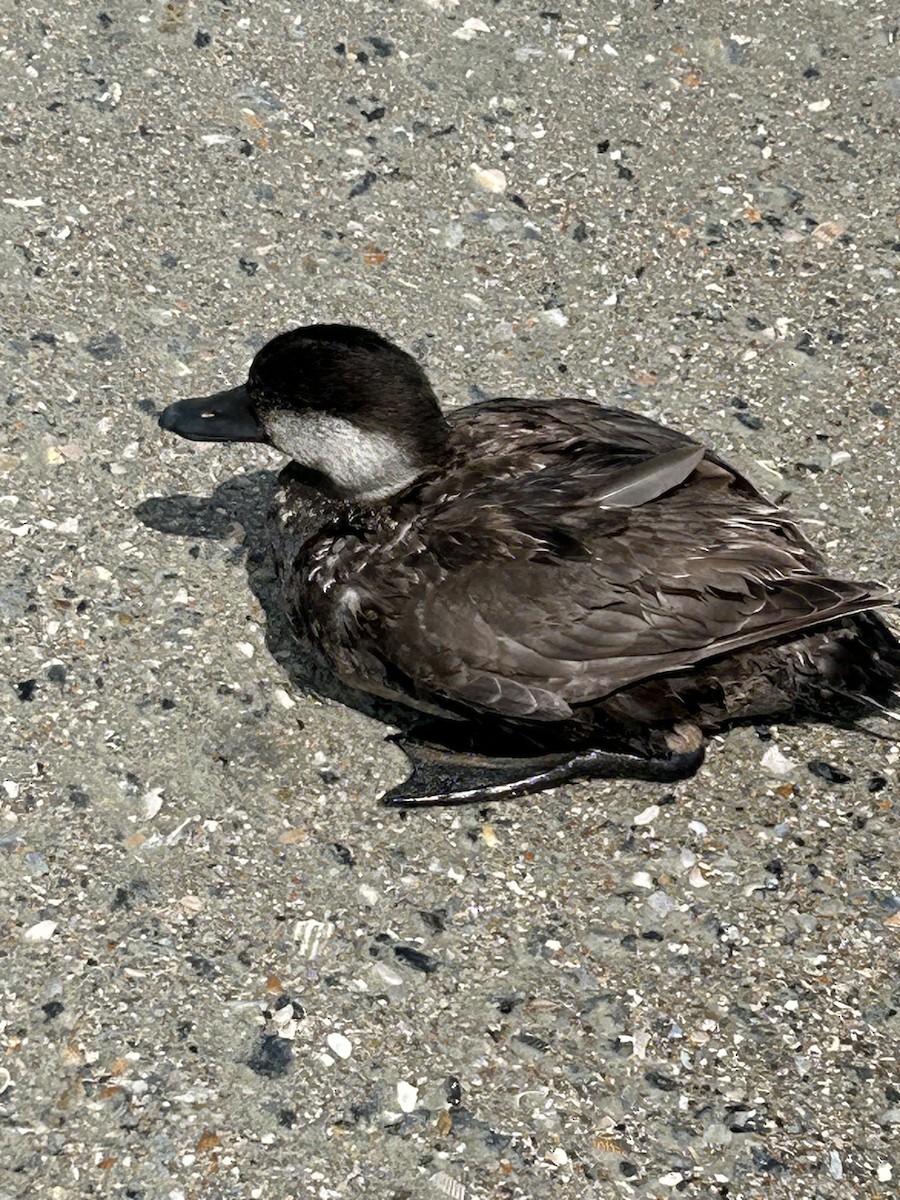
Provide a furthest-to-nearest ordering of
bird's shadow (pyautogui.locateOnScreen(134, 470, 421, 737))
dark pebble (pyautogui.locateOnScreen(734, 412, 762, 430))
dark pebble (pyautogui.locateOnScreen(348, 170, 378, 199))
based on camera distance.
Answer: dark pebble (pyautogui.locateOnScreen(348, 170, 378, 199)) → dark pebble (pyautogui.locateOnScreen(734, 412, 762, 430)) → bird's shadow (pyautogui.locateOnScreen(134, 470, 421, 737))

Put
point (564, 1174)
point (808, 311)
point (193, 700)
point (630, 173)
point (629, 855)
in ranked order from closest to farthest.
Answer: point (564, 1174)
point (629, 855)
point (193, 700)
point (808, 311)
point (630, 173)

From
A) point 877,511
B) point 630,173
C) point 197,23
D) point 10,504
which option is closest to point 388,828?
point 10,504

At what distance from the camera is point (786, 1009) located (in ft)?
12.9

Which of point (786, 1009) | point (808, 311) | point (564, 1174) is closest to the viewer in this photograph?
point (564, 1174)

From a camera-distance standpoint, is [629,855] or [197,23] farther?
[197,23]

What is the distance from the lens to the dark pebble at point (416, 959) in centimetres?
397

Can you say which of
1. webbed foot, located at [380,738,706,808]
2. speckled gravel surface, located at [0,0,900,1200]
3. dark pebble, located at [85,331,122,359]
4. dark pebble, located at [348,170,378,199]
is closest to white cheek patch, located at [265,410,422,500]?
speckled gravel surface, located at [0,0,900,1200]

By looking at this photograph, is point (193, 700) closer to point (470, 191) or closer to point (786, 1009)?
point (786, 1009)

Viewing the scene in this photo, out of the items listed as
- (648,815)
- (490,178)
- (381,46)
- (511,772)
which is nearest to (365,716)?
(511,772)

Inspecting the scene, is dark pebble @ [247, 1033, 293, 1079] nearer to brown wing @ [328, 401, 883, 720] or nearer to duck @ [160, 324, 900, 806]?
duck @ [160, 324, 900, 806]

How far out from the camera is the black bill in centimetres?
461

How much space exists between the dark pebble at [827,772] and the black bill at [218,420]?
70.1 inches

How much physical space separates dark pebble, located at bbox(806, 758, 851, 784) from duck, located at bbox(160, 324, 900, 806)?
14 centimetres

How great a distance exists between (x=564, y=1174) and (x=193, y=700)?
165cm
